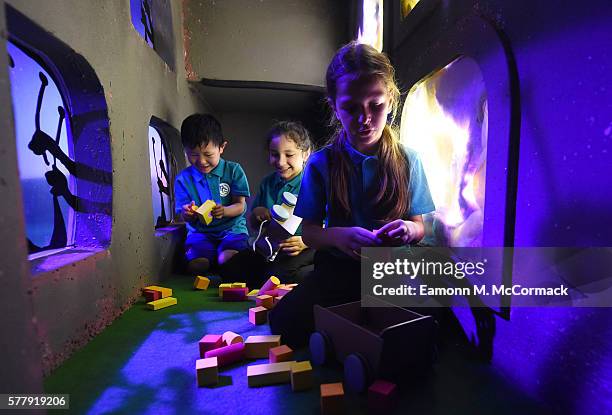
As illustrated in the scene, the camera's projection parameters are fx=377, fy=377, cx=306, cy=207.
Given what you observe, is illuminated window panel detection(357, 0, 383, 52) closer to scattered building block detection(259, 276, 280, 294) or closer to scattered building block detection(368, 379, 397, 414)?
scattered building block detection(259, 276, 280, 294)

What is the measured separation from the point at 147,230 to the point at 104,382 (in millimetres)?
952

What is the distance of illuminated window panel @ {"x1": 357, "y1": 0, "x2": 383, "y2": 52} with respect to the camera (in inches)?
83.4

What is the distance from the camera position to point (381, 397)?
85 cm

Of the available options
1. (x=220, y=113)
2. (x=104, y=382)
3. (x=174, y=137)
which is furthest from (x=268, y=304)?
(x=220, y=113)

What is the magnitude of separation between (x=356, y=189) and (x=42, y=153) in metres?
Result: 1.05

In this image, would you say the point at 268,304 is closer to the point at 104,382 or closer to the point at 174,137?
the point at 104,382

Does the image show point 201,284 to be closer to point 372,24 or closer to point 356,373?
point 356,373

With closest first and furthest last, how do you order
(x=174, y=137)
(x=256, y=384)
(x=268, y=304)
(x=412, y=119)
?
(x=256, y=384)
(x=268, y=304)
(x=412, y=119)
(x=174, y=137)

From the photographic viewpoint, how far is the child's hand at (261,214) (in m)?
2.04

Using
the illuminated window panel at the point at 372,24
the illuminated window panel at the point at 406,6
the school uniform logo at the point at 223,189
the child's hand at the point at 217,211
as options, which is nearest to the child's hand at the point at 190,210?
the child's hand at the point at 217,211

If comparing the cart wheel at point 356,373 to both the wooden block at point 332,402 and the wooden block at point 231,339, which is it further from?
the wooden block at point 231,339

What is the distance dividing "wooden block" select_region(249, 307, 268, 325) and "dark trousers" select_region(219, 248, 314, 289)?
459 mm

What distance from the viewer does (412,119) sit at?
5.57 ft

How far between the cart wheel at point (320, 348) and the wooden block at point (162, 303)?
781 millimetres
